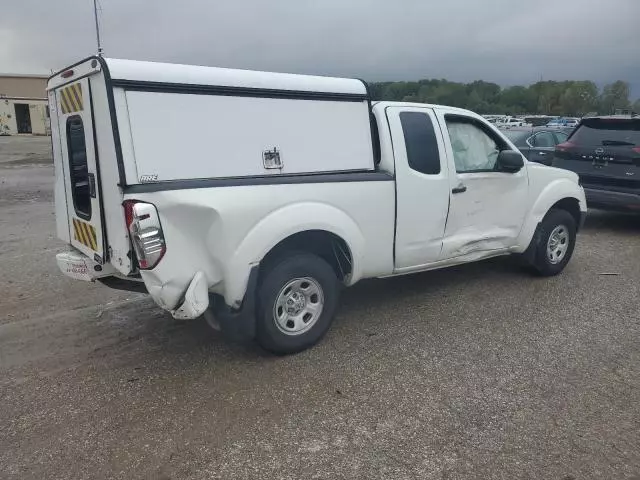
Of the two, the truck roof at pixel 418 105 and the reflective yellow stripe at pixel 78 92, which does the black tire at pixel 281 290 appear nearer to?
the truck roof at pixel 418 105

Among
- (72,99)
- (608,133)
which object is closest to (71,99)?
(72,99)

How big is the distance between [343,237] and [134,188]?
165 cm

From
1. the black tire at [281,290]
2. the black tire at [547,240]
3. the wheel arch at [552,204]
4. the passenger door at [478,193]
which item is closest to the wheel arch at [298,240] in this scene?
the black tire at [281,290]

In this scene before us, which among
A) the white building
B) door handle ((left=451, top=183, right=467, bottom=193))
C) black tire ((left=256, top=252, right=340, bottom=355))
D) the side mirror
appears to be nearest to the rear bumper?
the side mirror

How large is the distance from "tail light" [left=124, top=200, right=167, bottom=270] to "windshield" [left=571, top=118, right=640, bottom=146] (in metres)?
7.66

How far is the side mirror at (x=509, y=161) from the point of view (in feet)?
17.6

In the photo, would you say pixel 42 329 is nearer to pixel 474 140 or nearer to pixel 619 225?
pixel 474 140

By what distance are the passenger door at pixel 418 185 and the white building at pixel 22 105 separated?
56.8m

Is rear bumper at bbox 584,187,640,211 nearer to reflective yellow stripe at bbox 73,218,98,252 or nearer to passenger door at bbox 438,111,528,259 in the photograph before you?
passenger door at bbox 438,111,528,259

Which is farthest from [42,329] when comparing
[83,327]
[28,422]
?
[28,422]

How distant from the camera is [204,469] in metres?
2.90

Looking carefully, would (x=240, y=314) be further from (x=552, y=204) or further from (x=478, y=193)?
(x=552, y=204)

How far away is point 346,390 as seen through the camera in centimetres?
372

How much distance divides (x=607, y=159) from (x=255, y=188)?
6.89 meters
